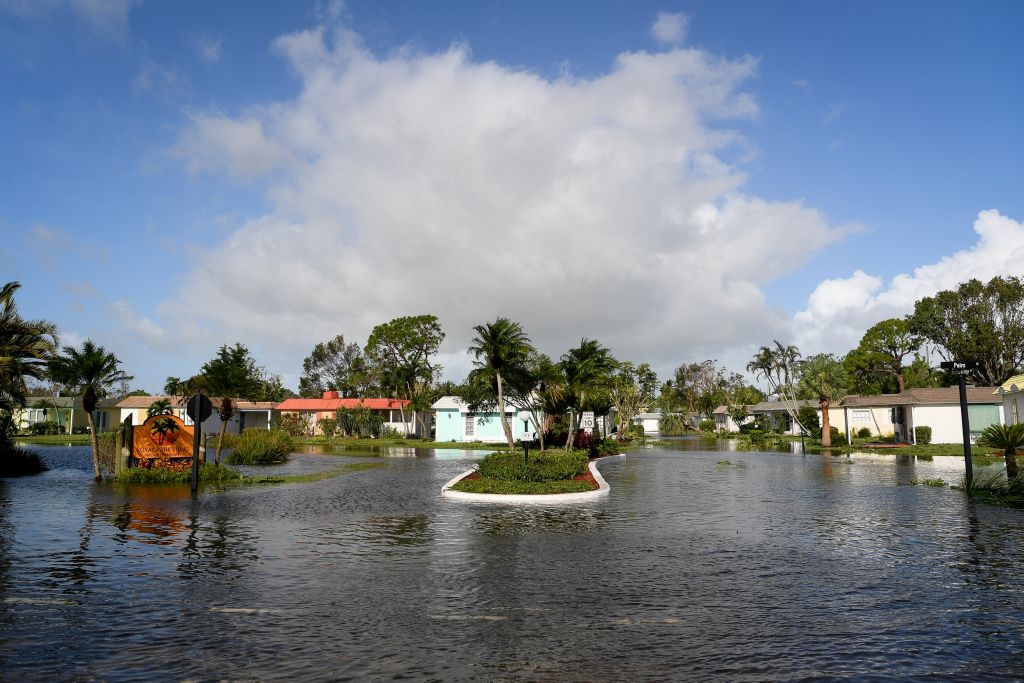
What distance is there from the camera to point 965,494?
22.6 metres

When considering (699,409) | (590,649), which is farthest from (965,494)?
(699,409)

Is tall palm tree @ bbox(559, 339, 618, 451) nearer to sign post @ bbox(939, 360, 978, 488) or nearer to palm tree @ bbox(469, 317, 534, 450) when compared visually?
palm tree @ bbox(469, 317, 534, 450)

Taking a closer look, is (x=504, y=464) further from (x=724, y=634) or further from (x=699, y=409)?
(x=699, y=409)

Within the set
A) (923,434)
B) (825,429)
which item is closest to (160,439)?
(825,429)

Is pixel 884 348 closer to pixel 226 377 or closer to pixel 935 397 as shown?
pixel 935 397

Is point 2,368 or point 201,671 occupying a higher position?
point 2,368

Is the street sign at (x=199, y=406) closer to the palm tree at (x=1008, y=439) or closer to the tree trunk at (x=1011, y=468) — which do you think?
the tree trunk at (x=1011, y=468)

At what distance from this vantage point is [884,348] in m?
93.8

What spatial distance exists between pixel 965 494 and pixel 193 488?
25.6 m

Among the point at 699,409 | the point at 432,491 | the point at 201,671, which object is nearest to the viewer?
the point at 201,671

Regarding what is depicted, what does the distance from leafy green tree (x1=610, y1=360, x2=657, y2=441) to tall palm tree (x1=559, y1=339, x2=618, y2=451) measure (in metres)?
6.04

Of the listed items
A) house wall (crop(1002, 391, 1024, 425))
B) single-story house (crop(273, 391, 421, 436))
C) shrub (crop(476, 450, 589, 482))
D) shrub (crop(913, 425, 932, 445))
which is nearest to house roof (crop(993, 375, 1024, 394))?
house wall (crop(1002, 391, 1024, 425))

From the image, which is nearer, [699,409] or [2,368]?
[2,368]

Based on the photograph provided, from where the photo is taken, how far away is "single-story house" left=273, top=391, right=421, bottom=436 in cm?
7838
